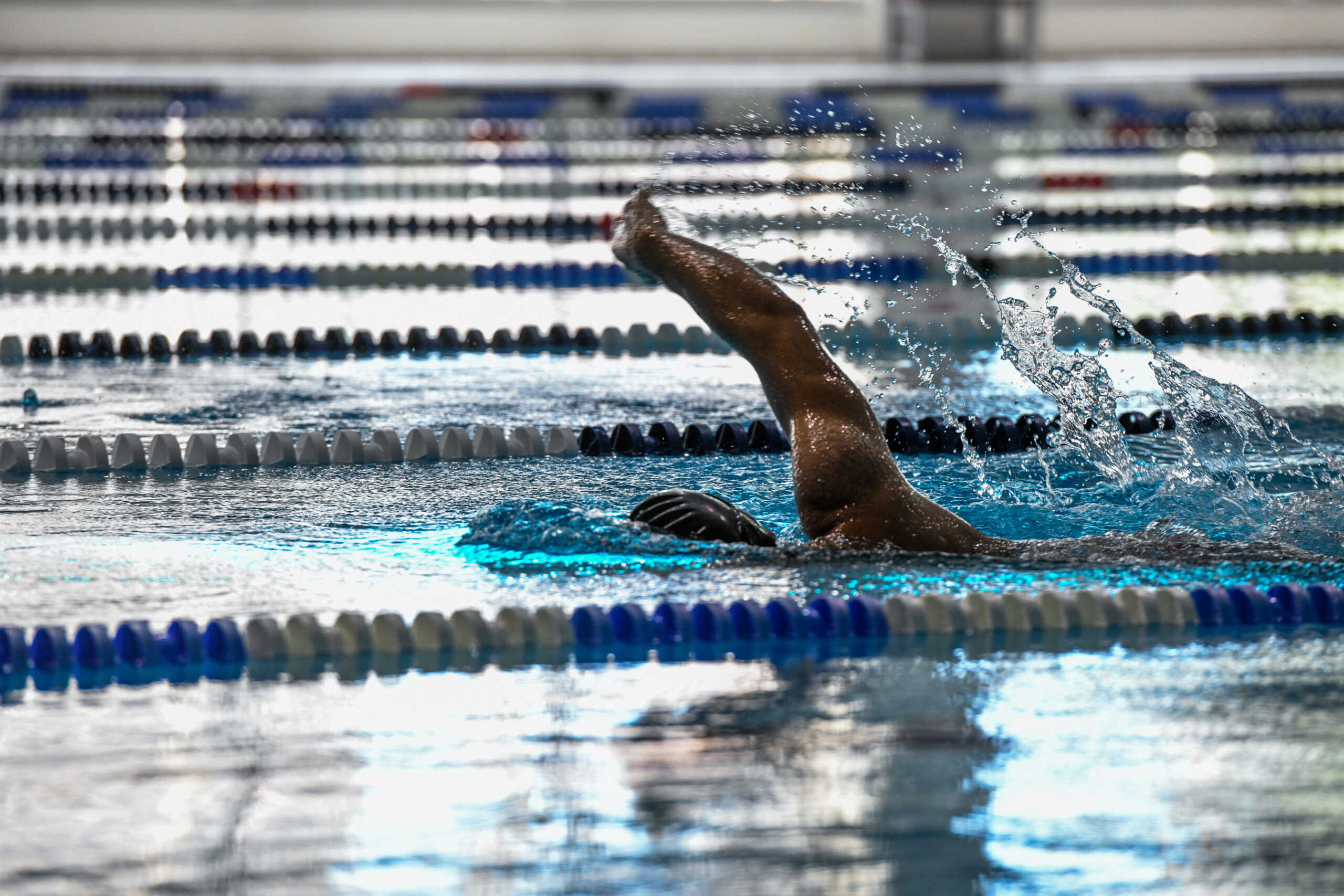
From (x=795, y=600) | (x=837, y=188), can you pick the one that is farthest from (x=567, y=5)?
(x=795, y=600)

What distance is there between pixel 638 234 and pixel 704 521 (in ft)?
1.81

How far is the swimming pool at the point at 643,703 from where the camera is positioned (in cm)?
190

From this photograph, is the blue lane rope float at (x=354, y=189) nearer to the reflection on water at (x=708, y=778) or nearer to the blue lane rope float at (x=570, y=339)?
the blue lane rope float at (x=570, y=339)

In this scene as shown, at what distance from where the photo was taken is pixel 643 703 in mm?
2463

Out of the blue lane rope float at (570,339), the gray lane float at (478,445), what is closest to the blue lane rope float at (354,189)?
the blue lane rope float at (570,339)

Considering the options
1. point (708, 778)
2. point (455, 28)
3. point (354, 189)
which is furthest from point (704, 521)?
point (455, 28)

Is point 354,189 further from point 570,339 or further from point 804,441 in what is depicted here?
point 804,441

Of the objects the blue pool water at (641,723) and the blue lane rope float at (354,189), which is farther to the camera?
the blue lane rope float at (354,189)

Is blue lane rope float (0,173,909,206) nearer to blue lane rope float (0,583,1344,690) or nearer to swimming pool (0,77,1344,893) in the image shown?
swimming pool (0,77,1344,893)

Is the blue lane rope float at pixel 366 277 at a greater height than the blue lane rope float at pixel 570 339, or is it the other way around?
the blue lane rope float at pixel 366 277

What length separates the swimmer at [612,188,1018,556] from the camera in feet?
9.93

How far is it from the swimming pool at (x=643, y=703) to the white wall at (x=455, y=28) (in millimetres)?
10811

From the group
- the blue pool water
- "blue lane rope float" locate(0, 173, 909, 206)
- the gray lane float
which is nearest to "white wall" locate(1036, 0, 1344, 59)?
"blue lane rope float" locate(0, 173, 909, 206)

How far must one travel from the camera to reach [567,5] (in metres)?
15.2
